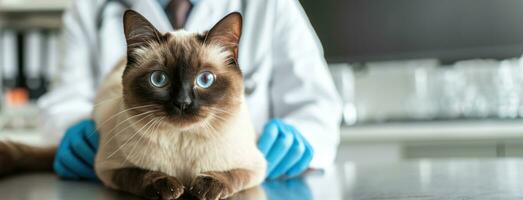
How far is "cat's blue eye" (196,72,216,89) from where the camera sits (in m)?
0.55

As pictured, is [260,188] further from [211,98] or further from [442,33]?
[442,33]

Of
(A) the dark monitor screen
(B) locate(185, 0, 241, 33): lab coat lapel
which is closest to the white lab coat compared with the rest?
(B) locate(185, 0, 241, 33): lab coat lapel

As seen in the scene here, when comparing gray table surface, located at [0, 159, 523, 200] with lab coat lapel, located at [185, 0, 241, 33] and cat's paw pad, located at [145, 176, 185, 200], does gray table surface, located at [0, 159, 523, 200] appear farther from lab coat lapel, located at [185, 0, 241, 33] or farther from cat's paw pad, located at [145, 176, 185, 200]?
lab coat lapel, located at [185, 0, 241, 33]

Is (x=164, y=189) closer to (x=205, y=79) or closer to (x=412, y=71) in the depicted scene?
(x=205, y=79)

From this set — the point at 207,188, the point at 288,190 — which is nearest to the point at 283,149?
the point at 288,190

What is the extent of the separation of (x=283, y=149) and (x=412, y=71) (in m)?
1.53

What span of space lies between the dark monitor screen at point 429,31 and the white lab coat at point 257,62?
1.19 m

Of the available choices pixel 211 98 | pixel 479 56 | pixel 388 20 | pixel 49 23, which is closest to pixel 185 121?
pixel 211 98

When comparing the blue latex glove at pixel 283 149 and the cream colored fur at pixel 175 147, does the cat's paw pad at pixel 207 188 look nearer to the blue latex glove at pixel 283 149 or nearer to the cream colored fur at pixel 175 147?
the cream colored fur at pixel 175 147

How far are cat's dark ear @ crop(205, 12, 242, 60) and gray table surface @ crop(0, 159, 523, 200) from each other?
18 cm

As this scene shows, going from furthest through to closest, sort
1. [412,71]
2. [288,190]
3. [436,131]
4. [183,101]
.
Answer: [412,71]
[436,131]
[288,190]
[183,101]

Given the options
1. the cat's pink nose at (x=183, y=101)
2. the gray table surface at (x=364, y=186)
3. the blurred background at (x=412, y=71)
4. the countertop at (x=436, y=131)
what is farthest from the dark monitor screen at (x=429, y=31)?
the cat's pink nose at (x=183, y=101)

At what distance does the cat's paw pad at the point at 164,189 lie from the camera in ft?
1.86

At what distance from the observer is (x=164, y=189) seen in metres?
0.57
